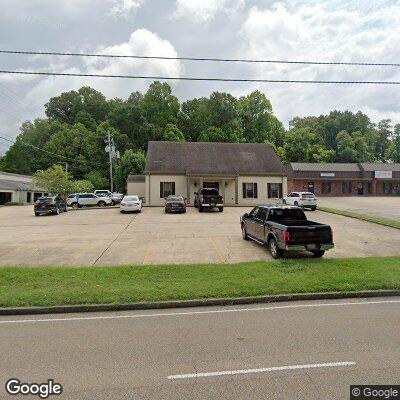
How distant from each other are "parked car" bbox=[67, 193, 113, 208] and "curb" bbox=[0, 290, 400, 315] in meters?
32.4

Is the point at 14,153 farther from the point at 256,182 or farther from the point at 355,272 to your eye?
the point at 355,272

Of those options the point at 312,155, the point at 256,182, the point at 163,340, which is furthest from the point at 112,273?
the point at 312,155

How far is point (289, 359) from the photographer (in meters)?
4.96

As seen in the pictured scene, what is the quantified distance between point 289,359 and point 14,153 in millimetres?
85152

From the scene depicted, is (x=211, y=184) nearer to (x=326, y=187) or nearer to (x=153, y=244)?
(x=153, y=244)

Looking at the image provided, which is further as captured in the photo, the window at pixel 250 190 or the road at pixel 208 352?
the window at pixel 250 190

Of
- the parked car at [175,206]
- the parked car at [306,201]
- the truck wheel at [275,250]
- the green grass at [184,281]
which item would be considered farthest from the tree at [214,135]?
the green grass at [184,281]

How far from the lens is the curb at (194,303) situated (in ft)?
24.6

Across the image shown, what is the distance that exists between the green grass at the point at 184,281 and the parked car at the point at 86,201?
96.0 feet

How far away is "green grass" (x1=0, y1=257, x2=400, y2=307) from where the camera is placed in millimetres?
8133

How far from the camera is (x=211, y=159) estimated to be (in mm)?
39875

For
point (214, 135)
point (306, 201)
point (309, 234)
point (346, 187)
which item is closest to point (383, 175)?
point (346, 187)

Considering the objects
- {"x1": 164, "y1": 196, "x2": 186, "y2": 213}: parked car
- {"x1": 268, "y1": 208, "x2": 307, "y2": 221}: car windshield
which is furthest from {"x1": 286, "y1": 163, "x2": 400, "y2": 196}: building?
{"x1": 268, "y1": 208, "x2": 307, "y2": 221}: car windshield

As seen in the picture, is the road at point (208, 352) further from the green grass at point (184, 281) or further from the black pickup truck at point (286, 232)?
the black pickup truck at point (286, 232)
